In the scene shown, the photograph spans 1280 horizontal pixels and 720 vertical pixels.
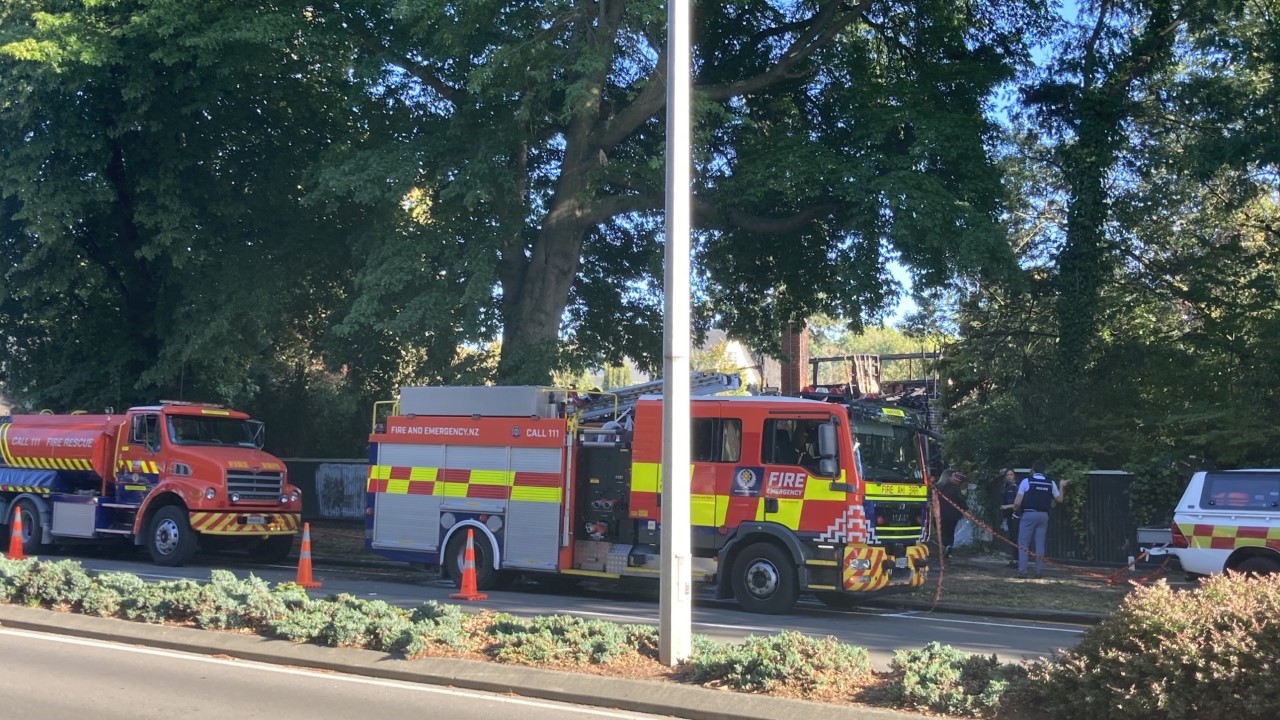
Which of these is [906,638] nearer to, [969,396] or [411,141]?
[411,141]

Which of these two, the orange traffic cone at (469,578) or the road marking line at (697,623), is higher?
the orange traffic cone at (469,578)

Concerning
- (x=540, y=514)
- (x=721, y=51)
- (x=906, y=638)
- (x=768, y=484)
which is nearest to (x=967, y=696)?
(x=906, y=638)

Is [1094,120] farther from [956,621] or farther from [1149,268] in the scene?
[956,621]

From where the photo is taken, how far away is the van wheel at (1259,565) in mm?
15094

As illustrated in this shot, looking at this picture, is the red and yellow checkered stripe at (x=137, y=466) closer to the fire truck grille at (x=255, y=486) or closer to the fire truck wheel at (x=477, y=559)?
the fire truck grille at (x=255, y=486)

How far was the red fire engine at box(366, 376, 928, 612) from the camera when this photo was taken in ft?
48.0

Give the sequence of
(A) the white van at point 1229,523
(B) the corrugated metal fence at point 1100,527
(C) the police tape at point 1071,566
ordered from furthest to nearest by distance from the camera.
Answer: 1. (B) the corrugated metal fence at point 1100,527
2. (C) the police tape at point 1071,566
3. (A) the white van at point 1229,523

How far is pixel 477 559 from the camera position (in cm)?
1694

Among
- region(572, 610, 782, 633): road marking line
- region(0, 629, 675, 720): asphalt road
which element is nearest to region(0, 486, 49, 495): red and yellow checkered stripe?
region(0, 629, 675, 720): asphalt road

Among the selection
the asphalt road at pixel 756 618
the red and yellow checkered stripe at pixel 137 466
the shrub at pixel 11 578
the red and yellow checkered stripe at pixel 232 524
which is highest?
the red and yellow checkered stripe at pixel 137 466

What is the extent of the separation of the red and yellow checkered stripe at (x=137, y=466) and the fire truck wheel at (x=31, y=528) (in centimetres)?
223

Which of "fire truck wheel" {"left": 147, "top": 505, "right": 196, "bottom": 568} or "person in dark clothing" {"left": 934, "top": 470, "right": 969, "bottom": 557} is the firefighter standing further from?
"fire truck wheel" {"left": 147, "top": 505, "right": 196, "bottom": 568}

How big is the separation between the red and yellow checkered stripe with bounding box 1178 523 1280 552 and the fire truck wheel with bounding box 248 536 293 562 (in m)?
14.6

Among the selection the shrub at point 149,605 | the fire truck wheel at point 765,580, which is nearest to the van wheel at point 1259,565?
the fire truck wheel at point 765,580
